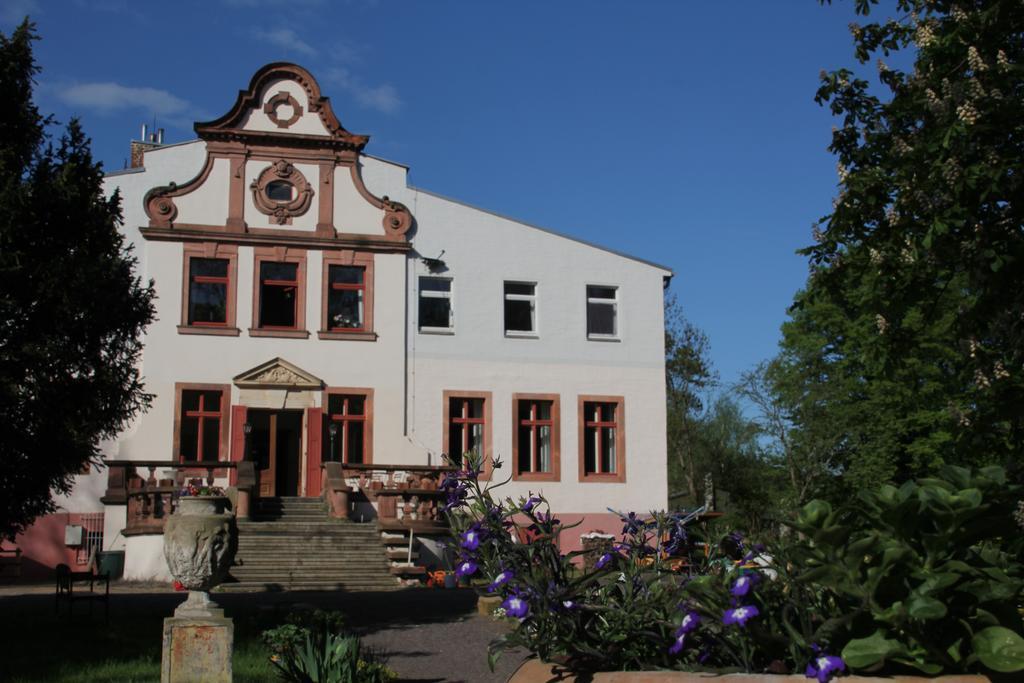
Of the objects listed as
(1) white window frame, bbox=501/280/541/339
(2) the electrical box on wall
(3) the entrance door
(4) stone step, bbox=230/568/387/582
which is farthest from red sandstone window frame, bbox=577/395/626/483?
(2) the electrical box on wall

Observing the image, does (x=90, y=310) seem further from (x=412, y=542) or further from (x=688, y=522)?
(x=412, y=542)

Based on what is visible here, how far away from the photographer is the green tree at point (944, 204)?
10.6 metres

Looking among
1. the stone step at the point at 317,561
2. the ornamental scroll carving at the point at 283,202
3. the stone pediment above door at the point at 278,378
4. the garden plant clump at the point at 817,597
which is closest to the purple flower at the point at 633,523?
the garden plant clump at the point at 817,597

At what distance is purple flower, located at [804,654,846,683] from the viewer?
10.9ft

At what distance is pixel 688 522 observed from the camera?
4.44 metres

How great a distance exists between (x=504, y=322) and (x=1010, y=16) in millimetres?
19849

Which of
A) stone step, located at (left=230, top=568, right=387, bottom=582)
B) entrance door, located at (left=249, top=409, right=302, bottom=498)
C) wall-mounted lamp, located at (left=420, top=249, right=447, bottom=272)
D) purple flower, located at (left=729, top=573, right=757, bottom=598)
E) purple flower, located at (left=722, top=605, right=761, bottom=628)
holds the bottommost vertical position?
stone step, located at (left=230, top=568, right=387, bottom=582)

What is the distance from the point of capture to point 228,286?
92.9 ft

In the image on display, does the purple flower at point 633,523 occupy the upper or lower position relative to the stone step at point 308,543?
upper

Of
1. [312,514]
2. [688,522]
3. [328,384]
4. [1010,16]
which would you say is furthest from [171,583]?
[688,522]

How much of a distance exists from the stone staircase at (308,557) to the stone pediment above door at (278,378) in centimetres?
383

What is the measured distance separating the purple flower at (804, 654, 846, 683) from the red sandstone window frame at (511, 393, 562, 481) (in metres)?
26.1

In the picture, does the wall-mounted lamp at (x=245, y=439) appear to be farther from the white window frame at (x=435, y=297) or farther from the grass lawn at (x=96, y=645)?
the grass lawn at (x=96, y=645)

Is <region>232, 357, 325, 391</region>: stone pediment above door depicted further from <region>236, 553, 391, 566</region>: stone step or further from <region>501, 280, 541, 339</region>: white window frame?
<region>236, 553, 391, 566</region>: stone step
